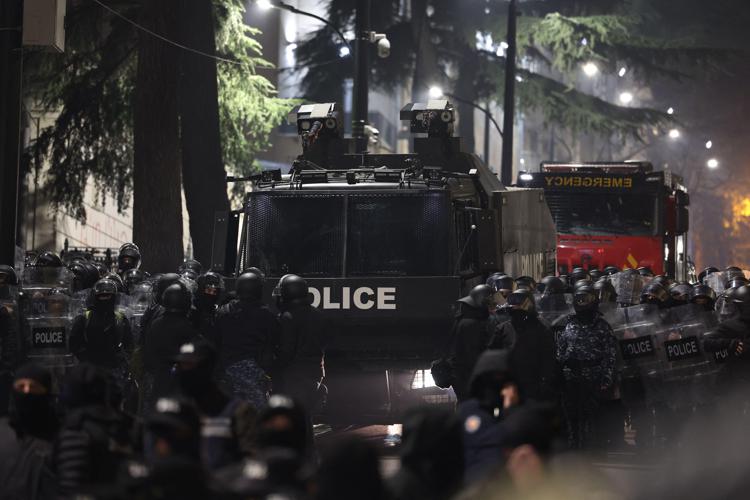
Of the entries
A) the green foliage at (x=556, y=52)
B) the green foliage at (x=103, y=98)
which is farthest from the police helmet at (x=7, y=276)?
the green foliage at (x=556, y=52)

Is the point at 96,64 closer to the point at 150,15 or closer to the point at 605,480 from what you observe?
the point at 150,15

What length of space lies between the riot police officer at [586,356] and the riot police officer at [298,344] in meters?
2.35

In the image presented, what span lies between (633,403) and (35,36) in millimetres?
7678

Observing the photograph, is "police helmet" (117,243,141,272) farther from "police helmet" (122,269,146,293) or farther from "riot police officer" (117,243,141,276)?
"police helmet" (122,269,146,293)

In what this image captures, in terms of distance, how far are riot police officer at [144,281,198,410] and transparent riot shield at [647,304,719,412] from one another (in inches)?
185

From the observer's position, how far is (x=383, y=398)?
47.1 ft

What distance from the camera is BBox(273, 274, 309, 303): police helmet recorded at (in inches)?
504

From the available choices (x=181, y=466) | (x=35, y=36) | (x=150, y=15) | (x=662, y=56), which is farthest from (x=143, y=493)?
(x=662, y=56)

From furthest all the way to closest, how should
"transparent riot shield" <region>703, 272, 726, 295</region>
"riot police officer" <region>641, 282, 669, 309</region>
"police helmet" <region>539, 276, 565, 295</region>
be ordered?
"transparent riot shield" <region>703, 272, 726, 295</region> → "police helmet" <region>539, 276, 565, 295</region> → "riot police officer" <region>641, 282, 669, 309</region>

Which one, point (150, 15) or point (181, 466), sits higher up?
point (150, 15)

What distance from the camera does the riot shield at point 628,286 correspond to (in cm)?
1730

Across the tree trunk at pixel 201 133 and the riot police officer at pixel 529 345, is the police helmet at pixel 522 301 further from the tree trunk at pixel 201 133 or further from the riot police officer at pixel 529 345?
the tree trunk at pixel 201 133

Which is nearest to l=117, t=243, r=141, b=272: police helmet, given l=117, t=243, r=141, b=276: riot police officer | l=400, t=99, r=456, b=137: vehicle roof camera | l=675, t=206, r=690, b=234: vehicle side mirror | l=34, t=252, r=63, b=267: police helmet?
l=117, t=243, r=141, b=276: riot police officer

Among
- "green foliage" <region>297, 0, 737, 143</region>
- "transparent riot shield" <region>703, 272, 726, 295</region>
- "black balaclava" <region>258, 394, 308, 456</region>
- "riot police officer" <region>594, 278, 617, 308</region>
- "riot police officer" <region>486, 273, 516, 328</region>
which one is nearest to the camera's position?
"black balaclava" <region>258, 394, 308, 456</region>
